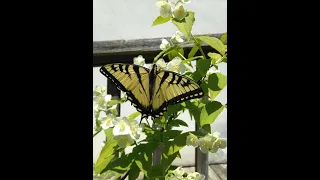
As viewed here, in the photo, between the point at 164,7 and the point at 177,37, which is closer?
the point at 164,7

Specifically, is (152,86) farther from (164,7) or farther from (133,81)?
(164,7)

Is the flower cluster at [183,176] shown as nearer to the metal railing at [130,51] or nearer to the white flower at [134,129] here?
the white flower at [134,129]

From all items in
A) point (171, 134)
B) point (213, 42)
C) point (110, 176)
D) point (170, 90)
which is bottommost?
point (110, 176)

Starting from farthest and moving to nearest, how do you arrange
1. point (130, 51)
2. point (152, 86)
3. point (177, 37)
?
point (130, 51)
point (177, 37)
point (152, 86)

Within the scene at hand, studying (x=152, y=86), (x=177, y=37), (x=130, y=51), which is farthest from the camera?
(x=130, y=51)

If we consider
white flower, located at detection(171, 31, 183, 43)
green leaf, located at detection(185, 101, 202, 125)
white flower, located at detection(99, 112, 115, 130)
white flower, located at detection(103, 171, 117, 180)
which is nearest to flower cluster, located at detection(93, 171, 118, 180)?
white flower, located at detection(103, 171, 117, 180)

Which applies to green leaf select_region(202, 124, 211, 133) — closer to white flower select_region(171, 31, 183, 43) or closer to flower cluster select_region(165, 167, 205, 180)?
flower cluster select_region(165, 167, 205, 180)

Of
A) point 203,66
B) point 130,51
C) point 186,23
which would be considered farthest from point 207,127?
point 130,51
